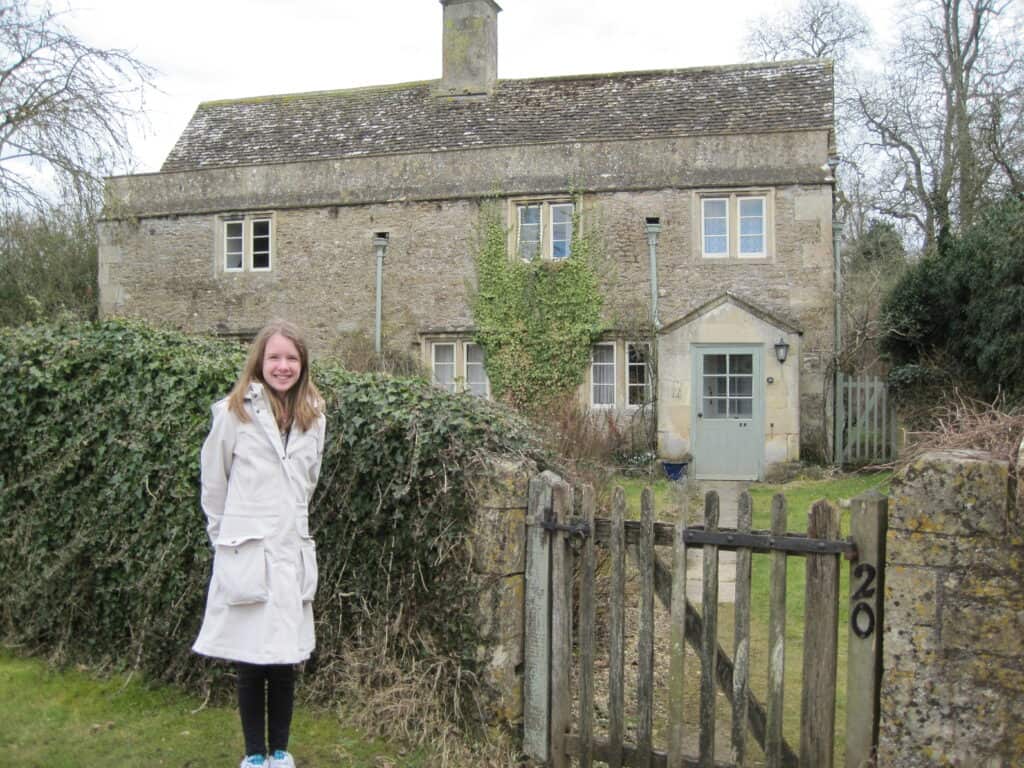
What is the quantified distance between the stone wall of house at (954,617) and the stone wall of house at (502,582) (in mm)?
1678

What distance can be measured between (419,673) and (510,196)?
15109 millimetres

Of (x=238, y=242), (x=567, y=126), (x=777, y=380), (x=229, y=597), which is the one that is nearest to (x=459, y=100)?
(x=567, y=126)

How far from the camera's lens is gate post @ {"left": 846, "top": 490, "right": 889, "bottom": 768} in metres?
3.70

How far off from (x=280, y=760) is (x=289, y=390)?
1485mm

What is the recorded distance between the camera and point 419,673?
4.83m

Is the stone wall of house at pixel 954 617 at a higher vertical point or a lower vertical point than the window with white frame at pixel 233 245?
lower

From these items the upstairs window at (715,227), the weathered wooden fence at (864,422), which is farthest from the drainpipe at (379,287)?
the weathered wooden fence at (864,422)

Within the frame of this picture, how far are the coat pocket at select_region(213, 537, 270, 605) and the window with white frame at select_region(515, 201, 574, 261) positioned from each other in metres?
15.5

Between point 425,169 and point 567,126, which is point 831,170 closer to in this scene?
point 567,126

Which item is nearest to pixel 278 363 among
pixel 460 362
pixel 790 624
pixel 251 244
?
pixel 790 624

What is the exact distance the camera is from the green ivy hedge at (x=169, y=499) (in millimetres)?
4855

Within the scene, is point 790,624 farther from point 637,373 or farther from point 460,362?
point 460,362

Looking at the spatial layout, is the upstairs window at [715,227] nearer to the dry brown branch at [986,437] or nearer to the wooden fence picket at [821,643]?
the dry brown branch at [986,437]

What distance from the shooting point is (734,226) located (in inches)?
703
